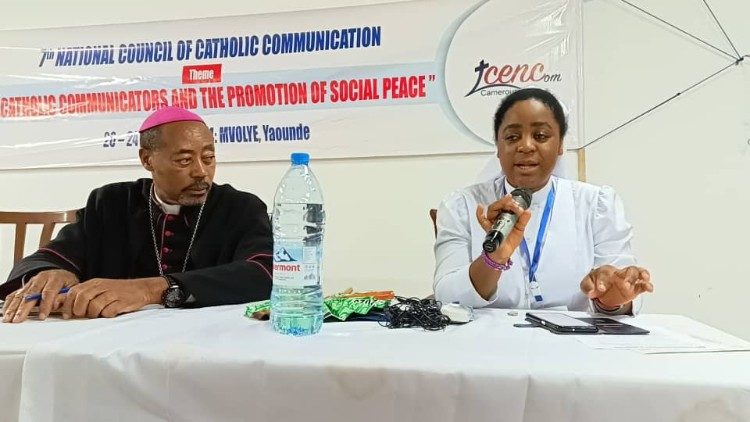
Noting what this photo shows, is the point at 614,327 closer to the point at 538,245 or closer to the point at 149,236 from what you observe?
the point at 538,245

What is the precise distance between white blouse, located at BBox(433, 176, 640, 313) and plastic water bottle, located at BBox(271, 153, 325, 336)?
424 millimetres

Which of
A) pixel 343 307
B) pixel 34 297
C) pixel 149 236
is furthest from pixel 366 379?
pixel 149 236

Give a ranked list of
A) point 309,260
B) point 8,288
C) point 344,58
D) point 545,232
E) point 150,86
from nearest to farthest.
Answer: point 309,260 < point 8,288 < point 545,232 < point 344,58 < point 150,86

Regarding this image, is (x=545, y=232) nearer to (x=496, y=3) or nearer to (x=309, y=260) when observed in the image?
(x=309, y=260)

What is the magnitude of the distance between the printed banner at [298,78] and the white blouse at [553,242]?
3.55ft

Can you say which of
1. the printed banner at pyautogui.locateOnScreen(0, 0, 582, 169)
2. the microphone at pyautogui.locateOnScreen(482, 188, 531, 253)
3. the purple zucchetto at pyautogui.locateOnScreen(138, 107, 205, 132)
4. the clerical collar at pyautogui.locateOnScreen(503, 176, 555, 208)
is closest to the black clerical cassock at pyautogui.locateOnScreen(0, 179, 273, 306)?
the purple zucchetto at pyautogui.locateOnScreen(138, 107, 205, 132)

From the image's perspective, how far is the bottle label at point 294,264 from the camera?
2.87 ft

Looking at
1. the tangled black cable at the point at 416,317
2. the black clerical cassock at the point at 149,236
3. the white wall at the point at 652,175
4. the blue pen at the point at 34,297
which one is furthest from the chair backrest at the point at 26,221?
the tangled black cable at the point at 416,317

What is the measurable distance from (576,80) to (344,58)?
1173 mm

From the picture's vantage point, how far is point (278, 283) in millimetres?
901

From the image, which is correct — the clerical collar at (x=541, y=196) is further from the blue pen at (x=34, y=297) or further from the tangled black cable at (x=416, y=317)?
the blue pen at (x=34, y=297)

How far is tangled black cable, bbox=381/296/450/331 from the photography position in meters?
0.97

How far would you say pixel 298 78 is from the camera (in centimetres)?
279

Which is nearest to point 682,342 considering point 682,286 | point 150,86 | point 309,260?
point 309,260
